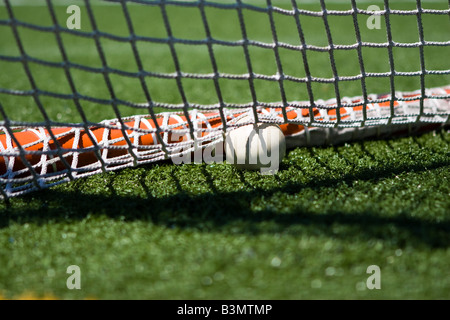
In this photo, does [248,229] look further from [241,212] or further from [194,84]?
[194,84]

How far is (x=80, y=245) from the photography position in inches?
61.2

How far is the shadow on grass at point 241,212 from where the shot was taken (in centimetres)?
151

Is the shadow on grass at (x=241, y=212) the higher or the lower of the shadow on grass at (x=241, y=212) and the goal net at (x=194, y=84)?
the lower

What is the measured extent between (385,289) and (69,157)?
1.50 m

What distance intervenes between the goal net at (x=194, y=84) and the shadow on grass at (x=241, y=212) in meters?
0.14

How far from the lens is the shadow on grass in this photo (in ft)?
4.94

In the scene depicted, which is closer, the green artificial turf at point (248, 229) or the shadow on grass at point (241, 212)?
the green artificial turf at point (248, 229)

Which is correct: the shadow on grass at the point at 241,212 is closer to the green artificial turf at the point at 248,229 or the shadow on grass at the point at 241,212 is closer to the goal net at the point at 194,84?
the green artificial turf at the point at 248,229

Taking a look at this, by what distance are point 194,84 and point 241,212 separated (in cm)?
189

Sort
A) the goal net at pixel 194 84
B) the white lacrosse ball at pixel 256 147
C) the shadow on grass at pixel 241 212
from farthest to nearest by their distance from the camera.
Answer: the white lacrosse ball at pixel 256 147 < the goal net at pixel 194 84 < the shadow on grass at pixel 241 212

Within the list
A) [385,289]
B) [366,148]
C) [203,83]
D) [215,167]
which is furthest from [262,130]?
[203,83]

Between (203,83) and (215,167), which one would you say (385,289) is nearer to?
(215,167)

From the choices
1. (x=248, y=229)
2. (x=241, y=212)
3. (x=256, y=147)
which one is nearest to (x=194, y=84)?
(x=256, y=147)

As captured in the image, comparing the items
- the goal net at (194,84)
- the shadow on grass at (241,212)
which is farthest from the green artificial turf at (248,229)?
the goal net at (194,84)
